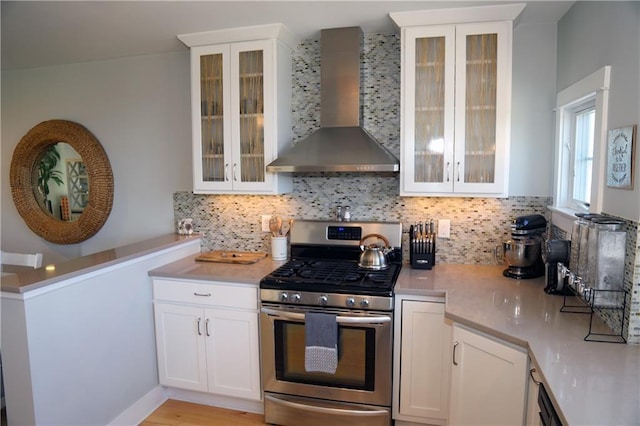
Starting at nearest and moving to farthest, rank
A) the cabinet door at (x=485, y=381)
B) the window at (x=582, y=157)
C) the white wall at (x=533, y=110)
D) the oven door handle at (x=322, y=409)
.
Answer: the cabinet door at (x=485, y=381) < the window at (x=582, y=157) < the oven door handle at (x=322, y=409) < the white wall at (x=533, y=110)

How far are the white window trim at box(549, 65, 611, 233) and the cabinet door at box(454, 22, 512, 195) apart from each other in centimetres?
33

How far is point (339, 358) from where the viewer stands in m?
2.39

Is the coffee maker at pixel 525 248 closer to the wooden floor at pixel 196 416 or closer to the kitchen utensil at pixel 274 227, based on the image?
the kitchen utensil at pixel 274 227

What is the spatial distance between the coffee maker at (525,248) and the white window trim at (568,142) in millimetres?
128

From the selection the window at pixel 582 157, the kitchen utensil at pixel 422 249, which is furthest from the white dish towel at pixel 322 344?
the window at pixel 582 157

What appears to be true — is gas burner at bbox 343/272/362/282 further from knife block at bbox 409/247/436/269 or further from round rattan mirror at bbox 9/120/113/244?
round rattan mirror at bbox 9/120/113/244

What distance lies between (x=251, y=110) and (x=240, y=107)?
82mm

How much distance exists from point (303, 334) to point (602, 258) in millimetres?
1542

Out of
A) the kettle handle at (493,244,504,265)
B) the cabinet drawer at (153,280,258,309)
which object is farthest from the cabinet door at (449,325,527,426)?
the cabinet drawer at (153,280,258,309)

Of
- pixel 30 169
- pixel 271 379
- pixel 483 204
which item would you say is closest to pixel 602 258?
pixel 483 204

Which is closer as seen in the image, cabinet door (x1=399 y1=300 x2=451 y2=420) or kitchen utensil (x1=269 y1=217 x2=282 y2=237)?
cabinet door (x1=399 y1=300 x2=451 y2=420)

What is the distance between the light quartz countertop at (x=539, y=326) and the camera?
126cm

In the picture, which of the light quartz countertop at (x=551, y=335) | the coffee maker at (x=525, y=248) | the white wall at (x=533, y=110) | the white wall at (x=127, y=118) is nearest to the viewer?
the light quartz countertop at (x=551, y=335)

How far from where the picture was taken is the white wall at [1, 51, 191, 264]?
3.33 metres
